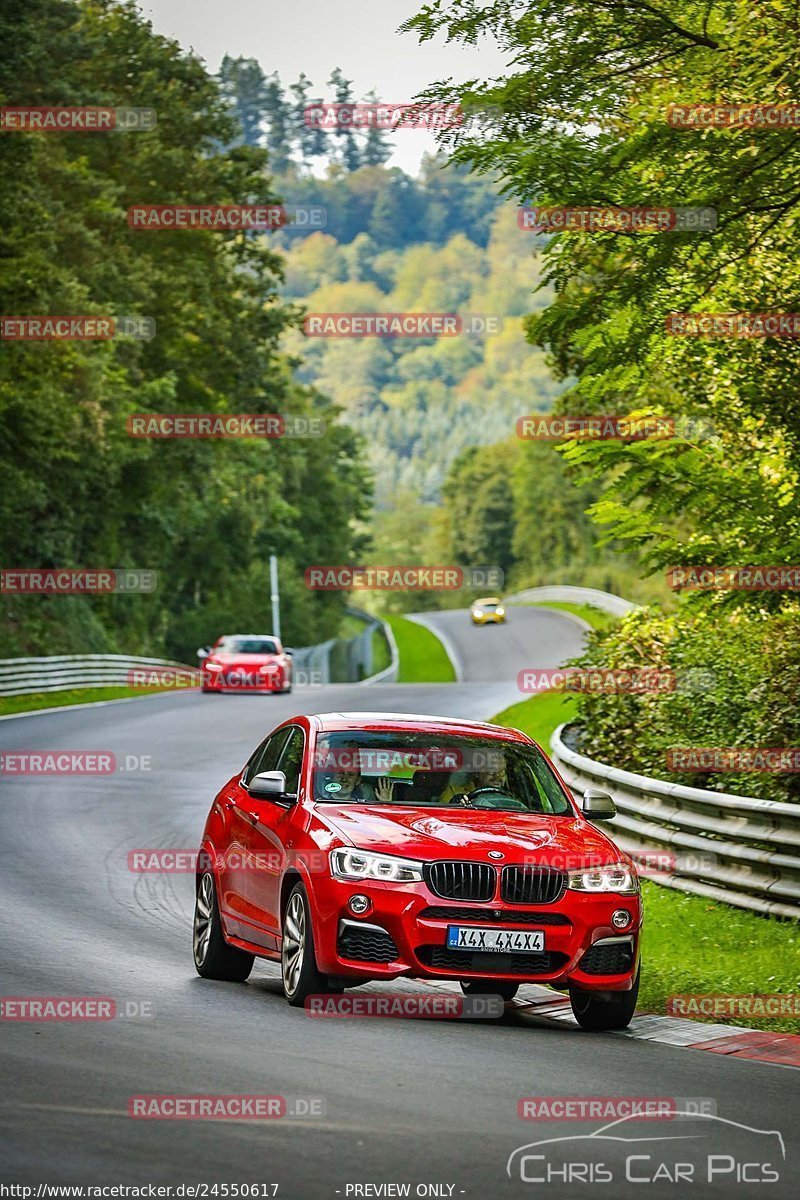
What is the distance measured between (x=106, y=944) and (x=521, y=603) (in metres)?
105

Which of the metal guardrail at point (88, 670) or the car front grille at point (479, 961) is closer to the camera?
the car front grille at point (479, 961)

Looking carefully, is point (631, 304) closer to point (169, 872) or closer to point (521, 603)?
point (169, 872)

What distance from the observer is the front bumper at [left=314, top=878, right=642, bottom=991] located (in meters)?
9.39

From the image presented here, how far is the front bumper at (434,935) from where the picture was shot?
30.8 feet

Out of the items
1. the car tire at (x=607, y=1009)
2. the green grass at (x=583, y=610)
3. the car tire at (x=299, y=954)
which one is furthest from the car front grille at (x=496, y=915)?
the green grass at (x=583, y=610)

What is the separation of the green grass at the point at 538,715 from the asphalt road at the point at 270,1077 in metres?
18.6

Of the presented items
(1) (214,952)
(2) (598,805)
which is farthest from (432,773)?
(1) (214,952)

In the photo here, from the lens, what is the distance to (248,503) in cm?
7850

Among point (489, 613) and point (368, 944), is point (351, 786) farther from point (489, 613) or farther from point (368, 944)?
point (489, 613)

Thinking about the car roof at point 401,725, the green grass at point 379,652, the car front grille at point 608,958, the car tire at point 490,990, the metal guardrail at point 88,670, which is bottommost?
the green grass at point 379,652

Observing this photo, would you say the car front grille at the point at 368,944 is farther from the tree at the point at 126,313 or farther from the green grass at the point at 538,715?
the tree at the point at 126,313

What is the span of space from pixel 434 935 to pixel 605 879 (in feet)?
3.42

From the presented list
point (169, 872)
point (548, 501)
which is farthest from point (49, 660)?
point (548, 501)

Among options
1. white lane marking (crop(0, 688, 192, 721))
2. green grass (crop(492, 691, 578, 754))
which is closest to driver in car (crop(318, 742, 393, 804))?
green grass (crop(492, 691, 578, 754))
